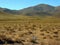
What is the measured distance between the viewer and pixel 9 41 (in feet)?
62.6

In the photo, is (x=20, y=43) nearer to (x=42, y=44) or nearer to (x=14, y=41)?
(x=14, y=41)

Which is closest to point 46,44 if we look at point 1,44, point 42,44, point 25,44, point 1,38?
point 42,44

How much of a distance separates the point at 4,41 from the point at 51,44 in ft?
13.5

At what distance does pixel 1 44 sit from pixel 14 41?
2.13 m

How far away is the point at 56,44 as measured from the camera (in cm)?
1648

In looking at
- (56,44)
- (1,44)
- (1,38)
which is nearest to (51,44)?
(56,44)

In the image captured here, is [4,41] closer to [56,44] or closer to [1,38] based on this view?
[1,38]

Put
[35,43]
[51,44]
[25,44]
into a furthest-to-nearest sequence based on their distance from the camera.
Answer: [35,43] < [25,44] < [51,44]

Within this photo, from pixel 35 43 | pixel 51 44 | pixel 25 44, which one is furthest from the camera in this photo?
pixel 35 43

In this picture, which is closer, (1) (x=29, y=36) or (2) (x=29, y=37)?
(2) (x=29, y=37)

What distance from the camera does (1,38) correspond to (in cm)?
1953

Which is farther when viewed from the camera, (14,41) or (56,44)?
(14,41)

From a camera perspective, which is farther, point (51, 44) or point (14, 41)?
point (14, 41)

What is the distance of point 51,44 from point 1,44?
139 inches
